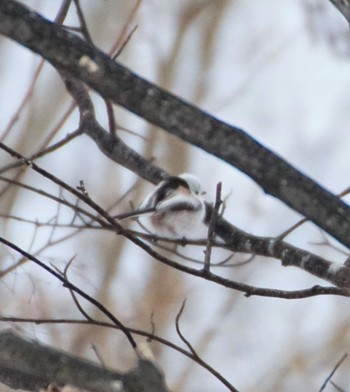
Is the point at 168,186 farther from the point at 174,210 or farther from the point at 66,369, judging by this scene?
the point at 66,369

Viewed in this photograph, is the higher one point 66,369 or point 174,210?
point 174,210

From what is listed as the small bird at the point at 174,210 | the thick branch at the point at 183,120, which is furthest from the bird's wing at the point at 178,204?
the thick branch at the point at 183,120

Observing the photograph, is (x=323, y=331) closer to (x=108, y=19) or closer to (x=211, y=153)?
(x=108, y=19)

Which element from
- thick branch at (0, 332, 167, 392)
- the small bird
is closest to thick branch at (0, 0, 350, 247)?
thick branch at (0, 332, 167, 392)

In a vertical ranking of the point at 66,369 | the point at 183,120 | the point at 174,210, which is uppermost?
the point at 174,210

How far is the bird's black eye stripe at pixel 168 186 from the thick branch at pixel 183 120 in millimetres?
734

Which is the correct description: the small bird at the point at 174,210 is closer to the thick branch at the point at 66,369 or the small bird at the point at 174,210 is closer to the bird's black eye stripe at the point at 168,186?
the bird's black eye stripe at the point at 168,186

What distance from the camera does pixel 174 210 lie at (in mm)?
1607

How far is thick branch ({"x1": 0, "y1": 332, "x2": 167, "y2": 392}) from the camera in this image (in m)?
0.79

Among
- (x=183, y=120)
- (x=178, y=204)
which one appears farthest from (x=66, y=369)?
(x=178, y=204)

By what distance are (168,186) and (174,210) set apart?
2.4 inches

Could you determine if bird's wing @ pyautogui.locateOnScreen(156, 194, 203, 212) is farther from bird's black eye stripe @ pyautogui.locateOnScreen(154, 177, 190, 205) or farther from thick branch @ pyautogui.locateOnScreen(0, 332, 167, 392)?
thick branch @ pyautogui.locateOnScreen(0, 332, 167, 392)

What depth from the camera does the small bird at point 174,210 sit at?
1.61 m

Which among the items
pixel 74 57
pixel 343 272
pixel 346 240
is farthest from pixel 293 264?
pixel 74 57
